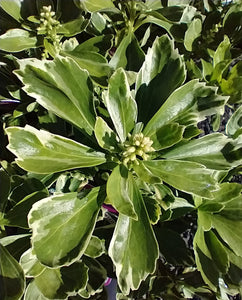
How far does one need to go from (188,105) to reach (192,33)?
0.31 metres

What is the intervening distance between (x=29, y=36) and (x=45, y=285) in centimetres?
55

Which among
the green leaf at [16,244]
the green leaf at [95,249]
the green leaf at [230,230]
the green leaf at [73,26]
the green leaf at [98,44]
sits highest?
the green leaf at [73,26]

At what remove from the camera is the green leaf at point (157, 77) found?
2.40 ft

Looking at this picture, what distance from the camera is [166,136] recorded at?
2.16ft

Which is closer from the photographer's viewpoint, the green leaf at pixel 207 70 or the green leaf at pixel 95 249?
the green leaf at pixel 95 249

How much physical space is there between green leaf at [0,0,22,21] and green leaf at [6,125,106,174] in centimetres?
39

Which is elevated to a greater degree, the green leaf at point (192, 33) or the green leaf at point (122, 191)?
the green leaf at point (192, 33)

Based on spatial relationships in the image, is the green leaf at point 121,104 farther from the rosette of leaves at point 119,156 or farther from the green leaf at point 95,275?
the green leaf at point 95,275

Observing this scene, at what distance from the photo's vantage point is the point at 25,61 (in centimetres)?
67

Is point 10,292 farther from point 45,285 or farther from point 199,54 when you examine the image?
point 199,54

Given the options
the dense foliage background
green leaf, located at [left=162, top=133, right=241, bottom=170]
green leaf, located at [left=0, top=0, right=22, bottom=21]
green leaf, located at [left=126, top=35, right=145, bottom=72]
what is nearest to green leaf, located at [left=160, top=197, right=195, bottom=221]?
the dense foliage background

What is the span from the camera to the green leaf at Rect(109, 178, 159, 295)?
634 millimetres

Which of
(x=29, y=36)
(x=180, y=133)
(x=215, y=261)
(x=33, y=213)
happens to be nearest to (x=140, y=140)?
(x=180, y=133)

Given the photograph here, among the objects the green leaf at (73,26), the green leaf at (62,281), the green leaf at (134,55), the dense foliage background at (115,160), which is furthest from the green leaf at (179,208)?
the green leaf at (73,26)
